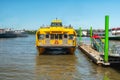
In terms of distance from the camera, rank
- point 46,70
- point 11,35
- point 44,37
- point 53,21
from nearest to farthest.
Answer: point 46,70
point 44,37
point 53,21
point 11,35

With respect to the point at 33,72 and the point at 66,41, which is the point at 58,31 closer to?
the point at 66,41

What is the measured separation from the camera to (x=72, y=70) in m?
22.2

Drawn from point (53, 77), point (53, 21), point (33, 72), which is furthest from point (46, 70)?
point (53, 21)

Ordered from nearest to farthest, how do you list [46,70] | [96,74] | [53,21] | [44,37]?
[96,74]
[46,70]
[44,37]
[53,21]

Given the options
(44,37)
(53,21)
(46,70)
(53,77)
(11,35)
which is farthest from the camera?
(11,35)

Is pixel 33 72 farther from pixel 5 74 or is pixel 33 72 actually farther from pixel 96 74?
pixel 96 74

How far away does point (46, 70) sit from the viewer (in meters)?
22.1

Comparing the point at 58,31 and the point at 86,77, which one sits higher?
the point at 58,31

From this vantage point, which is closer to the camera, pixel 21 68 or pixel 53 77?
pixel 53 77

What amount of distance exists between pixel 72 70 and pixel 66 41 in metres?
10.9

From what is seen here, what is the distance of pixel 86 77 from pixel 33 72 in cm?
391

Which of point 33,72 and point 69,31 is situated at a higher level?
point 69,31

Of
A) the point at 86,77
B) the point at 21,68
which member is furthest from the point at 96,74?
the point at 21,68

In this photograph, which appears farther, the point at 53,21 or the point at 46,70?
the point at 53,21
